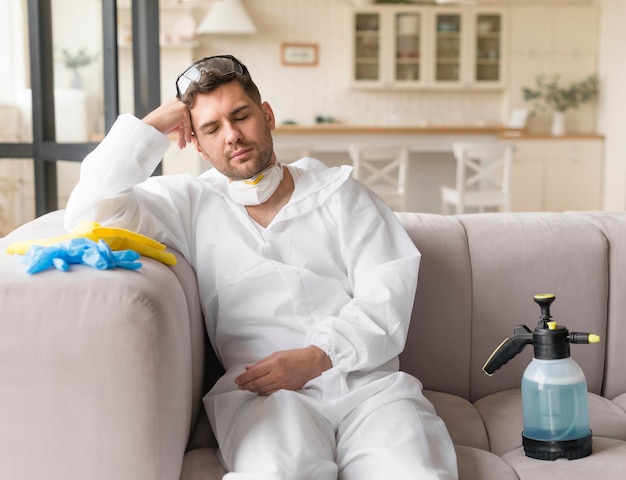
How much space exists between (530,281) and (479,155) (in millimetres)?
4104

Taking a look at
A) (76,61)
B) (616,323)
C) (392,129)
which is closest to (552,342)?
(616,323)

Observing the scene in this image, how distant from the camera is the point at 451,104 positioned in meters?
8.26

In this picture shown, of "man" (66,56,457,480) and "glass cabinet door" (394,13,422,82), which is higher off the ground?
"glass cabinet door" (394,13,422,82)

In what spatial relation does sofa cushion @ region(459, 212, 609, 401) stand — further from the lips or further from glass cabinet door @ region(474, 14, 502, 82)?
glass cabinet door @ region(474, 14, 502, 82)

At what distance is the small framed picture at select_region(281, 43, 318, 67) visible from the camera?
26.5ft

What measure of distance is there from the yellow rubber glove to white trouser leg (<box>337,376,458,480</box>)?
19.1 inches

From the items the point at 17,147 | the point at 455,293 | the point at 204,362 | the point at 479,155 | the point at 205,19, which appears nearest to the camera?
the point at 204,362

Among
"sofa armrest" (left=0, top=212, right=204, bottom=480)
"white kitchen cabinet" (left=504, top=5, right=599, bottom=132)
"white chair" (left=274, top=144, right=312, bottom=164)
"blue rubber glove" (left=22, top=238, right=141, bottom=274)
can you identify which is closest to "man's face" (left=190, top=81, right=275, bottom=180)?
"blue rubber glove" (left=22, top=238, right=141, bottom=274)

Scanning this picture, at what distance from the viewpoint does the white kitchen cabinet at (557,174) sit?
7625mm

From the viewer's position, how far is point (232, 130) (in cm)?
183

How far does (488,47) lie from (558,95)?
2.61ft

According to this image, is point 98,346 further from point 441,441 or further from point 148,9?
point 148,9

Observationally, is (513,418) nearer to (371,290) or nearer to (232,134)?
(371,290)

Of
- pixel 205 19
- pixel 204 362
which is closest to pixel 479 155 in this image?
pixel 205 19
